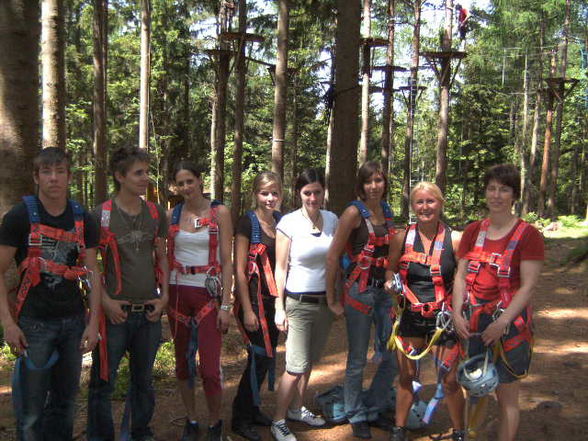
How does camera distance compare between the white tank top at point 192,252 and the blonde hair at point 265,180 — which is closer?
the white tank top at point 192,252

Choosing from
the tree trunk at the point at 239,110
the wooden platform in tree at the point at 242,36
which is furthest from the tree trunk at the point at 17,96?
the tree trunk at the point at 239,110

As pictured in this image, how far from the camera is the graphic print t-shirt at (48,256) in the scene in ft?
9.53

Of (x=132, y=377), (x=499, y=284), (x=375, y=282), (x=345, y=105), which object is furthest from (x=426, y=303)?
(x=345, y=105)

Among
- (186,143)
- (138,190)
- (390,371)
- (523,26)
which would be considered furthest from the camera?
(523,26)

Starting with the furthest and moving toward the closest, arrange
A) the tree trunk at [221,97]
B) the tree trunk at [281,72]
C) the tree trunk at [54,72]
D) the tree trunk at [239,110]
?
the tree trunk at [221,97] < the tree trunk at [239,110] < the tree trunk at [281,72] < the tree trunk at [54,72]

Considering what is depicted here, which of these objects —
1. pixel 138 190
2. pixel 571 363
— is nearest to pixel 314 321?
pixel 138 190

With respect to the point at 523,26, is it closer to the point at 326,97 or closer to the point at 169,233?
the point at 326,97

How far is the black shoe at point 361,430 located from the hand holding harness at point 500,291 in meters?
1.37

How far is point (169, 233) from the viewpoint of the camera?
3643 mm

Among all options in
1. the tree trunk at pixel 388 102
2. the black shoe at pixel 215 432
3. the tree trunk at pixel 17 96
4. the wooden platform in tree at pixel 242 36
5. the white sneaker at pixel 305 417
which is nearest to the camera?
the black shoe at pixel 215 432

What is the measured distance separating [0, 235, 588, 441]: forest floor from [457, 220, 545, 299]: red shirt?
1582 mm

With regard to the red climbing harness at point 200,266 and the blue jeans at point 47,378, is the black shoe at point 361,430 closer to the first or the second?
the red climbing harness at point 200,266

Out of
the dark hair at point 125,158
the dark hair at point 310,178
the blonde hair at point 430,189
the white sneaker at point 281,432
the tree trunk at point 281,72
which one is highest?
the tree trunk at point 281,72

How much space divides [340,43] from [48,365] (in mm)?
5581
